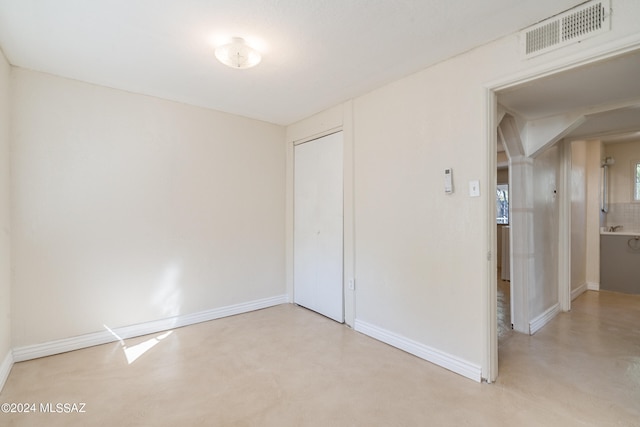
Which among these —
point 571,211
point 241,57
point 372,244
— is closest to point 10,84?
point 241,57

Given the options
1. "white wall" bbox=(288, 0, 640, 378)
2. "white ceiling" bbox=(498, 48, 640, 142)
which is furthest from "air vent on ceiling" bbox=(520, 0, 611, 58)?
"white ceiling" bbox=(498, 48, 640, 142)

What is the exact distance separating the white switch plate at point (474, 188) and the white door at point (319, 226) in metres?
1.39

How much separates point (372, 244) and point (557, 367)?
166cm

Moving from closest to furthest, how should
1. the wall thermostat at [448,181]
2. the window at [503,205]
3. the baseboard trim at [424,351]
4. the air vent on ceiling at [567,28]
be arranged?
the air vent on ceiling at [567,28] < the baseboard trim at [424,351] < the wall thermostat at [448,181] < the window at [503,205]

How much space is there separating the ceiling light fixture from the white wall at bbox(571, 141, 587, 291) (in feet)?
13.9

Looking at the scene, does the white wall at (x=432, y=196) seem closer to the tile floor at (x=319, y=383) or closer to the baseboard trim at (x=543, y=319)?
the tile floor at (x=319, y=383)

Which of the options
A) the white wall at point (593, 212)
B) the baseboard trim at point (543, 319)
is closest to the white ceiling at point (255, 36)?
the baseboard trim at point (543, 319)

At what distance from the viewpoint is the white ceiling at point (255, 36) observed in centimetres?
167

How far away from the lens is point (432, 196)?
235cm

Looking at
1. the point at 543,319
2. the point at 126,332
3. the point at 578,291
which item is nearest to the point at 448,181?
the point at 543,319

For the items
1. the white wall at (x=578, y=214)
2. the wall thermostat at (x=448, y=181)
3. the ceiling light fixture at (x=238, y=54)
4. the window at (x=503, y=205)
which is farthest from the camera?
the window at (x=503, y=205)

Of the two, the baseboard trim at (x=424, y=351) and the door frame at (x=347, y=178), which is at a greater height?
the door frame at (x=347, y=178)

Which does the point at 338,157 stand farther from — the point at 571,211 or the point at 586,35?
the point at 571,211

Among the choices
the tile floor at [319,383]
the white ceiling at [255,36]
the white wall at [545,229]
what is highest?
the white ceiling at [255,36]
